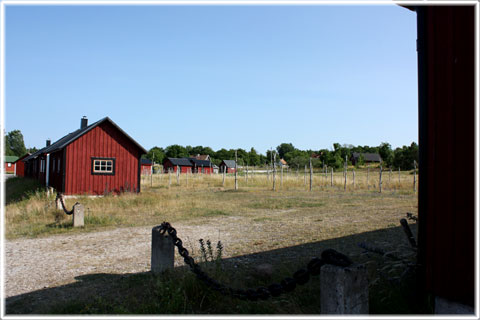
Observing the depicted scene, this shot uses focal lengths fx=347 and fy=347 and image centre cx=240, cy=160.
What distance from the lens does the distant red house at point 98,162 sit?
60.5ft

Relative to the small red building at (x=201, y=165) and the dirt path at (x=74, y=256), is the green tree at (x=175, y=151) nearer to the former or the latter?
the small red building at (x=201, y=165)

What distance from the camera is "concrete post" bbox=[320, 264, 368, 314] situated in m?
2.73

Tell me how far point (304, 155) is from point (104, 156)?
246 ft

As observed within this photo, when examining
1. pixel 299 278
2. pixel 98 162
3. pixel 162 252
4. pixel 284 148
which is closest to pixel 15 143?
pixel 284 148

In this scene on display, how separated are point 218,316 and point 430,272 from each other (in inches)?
82.7

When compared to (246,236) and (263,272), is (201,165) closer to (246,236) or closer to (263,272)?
(246,236)

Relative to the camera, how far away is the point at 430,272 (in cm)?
323

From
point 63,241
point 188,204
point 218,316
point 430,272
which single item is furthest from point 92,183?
point 430,272

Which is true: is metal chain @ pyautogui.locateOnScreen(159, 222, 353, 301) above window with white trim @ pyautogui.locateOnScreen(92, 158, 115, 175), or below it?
below

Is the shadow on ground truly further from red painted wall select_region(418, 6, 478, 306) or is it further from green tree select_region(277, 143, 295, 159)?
green tree select_region(277, 143, 295, 159)

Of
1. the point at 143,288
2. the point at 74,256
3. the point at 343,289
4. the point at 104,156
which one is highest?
the point at 104,156

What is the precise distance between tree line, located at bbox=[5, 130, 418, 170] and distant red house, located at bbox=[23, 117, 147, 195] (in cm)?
1503

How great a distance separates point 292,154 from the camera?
337 feet

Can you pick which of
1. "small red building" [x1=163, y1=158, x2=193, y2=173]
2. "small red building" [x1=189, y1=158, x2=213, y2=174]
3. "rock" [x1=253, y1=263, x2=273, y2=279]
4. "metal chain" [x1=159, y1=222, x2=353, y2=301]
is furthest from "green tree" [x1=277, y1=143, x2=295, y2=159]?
"metal chain" [x1=159, y1=222, x2=353, y2=301]
